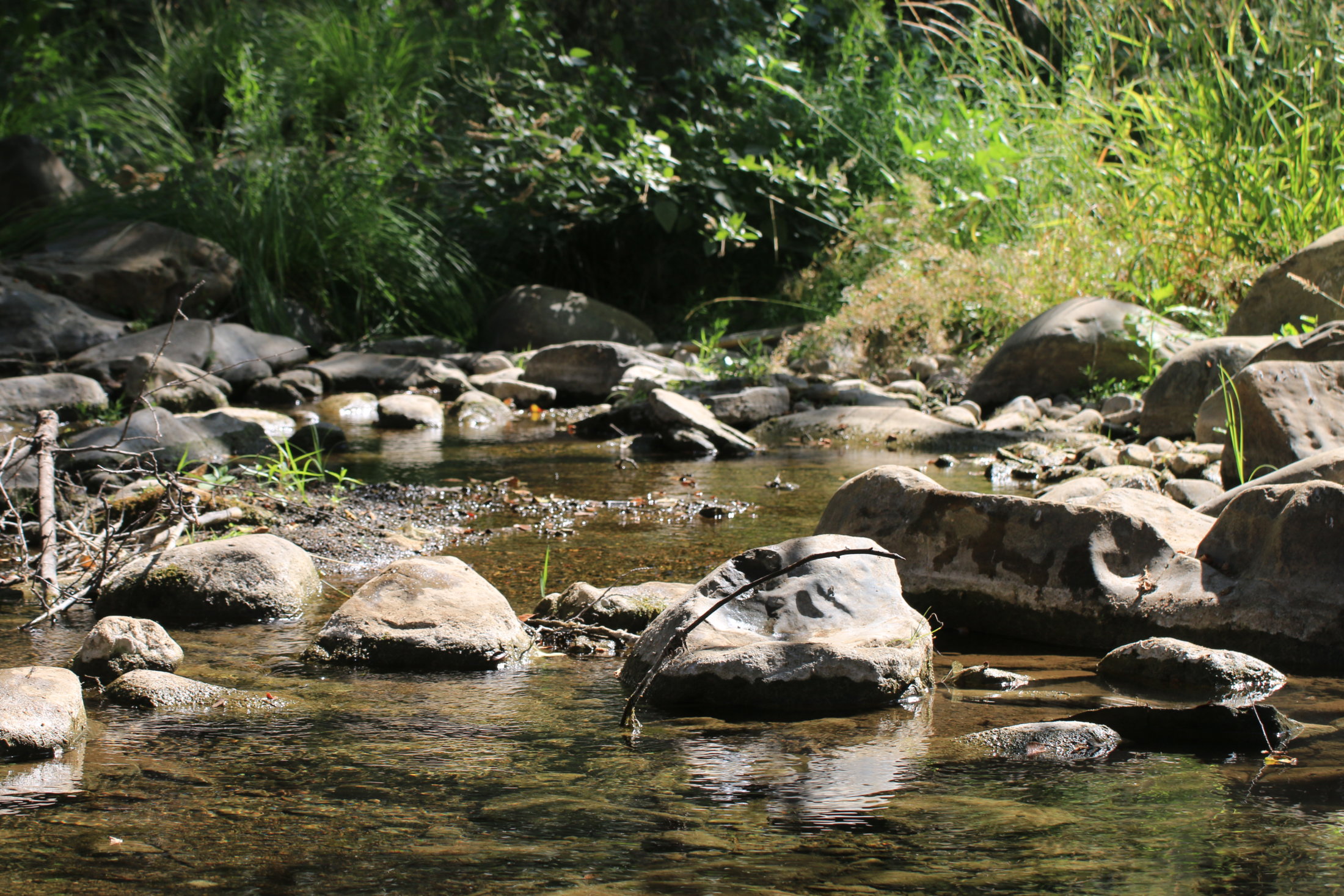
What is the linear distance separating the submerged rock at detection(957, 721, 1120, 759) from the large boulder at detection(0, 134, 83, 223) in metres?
10.1

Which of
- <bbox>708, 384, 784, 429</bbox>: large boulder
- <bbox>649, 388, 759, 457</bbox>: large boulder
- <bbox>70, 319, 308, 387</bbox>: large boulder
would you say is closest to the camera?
<bbox>649, 388, 759, 457</bbox>: large boulder

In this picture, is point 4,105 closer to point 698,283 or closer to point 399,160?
point 399,160

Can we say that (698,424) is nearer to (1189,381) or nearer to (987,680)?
(1189,381)

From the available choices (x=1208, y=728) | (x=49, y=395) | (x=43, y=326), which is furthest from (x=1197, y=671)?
(x=43, y=326)

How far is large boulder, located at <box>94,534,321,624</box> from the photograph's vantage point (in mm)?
3277

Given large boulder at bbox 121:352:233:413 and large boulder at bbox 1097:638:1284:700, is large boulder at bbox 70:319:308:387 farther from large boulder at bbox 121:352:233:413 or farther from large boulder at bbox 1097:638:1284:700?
large boulder at bbox 1097:638:1284:700

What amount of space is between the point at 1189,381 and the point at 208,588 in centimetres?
471

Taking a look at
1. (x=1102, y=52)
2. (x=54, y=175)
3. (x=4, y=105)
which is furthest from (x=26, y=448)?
(x=4, y=105)

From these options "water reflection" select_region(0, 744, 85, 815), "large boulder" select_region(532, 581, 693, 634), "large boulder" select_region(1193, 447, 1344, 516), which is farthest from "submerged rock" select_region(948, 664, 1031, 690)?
"water reflection" select_region(0, 744, 85, 815)

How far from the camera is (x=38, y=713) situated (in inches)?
86.0

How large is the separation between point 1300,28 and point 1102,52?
95.7 inches

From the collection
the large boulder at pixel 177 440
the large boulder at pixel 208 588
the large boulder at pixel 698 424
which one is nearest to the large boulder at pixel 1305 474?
the large boulder at pixel 208 588

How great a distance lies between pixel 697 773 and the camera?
6.83 ft

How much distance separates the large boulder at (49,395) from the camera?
269 inches
